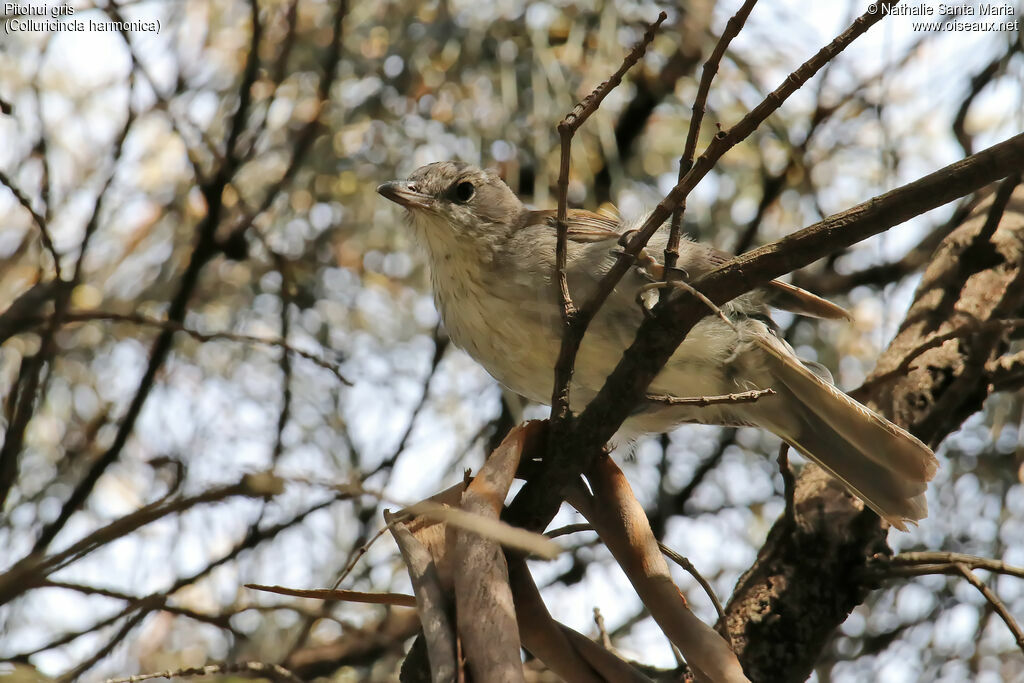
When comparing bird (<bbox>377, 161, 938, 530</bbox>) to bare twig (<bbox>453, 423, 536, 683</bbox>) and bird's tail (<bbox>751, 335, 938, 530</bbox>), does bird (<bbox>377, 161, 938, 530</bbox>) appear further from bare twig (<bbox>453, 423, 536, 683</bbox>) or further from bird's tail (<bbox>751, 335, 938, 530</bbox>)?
bare twig (<bbox>453, 423, 536, 683</bbox>)

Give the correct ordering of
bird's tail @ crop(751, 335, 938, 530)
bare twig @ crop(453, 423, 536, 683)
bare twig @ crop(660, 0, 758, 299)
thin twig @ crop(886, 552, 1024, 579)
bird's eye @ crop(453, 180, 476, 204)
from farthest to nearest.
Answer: bird's eye @ crop(453, 180, 476, 204) → bird's tail @ crop(751, 335, 938, 530) → thin twig @ crop(886, 552, 1024, 579) → bare twig @ crop(660, 0, 758, 299) → bare twig @ crop(453, 423, 536, 683)

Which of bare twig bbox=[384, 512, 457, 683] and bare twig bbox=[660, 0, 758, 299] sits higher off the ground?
bare twig bbox=[660, 0, 758, 299]

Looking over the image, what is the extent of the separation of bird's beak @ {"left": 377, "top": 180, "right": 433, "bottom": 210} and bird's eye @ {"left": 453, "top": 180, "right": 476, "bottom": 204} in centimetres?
10

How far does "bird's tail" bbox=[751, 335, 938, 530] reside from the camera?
9.29ft

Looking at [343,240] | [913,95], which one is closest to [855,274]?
[913,95]

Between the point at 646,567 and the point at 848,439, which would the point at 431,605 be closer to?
the point at 646,567

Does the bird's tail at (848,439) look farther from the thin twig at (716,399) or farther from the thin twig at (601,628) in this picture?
the thin twig at (716,399)

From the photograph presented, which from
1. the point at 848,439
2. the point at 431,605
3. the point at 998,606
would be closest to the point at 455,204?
the point at 848,439

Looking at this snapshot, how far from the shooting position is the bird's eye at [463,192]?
11.5ft

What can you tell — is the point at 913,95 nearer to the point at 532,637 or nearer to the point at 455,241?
the point at 455,241

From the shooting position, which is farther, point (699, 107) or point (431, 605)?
point (699, 107)

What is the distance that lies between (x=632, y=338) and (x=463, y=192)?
2.94 ft

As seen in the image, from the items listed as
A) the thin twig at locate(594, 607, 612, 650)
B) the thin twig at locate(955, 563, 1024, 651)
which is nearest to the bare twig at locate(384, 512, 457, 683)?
the thin twig at locate(594, 607, 612, 650)

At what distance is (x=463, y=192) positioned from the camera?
3.52 metres
